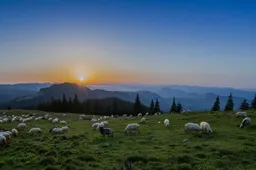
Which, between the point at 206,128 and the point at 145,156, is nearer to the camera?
the point at 145,156

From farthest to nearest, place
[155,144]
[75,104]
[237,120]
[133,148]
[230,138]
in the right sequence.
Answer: [75,104]
[237,120]
[230,138]
[155,144]
[133,148]

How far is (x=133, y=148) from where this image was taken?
1953cm

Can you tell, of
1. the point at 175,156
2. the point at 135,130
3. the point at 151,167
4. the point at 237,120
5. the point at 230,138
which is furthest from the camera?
the point at 237,120

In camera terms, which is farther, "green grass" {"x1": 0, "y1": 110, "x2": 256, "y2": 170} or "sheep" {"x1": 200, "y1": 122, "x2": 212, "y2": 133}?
"sheep" {"x1": 200, "y1": 122, "x2": 212, "y2": 133}

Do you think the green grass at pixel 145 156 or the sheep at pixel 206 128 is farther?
the sheep at pixel 206 128

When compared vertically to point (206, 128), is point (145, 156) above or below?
below

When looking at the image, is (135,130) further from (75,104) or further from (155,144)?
(75,104)

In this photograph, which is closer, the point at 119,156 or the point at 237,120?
the point at 119,156

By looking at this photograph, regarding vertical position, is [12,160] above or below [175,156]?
below

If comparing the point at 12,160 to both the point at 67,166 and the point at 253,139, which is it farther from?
the point at 253,139

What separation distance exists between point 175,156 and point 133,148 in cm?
438

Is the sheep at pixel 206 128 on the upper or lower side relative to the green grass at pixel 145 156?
upper

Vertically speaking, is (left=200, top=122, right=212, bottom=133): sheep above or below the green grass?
above

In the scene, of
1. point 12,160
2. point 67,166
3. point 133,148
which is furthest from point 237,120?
point 12,160
